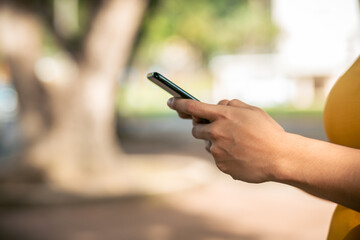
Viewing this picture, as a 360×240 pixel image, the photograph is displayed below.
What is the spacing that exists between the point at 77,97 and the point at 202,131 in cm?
702

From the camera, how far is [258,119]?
123cm

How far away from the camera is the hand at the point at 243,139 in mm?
1203

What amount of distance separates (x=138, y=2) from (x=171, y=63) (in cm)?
4679

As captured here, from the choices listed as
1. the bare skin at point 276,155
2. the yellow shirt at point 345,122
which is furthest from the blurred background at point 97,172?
the bare skin at point 276,155

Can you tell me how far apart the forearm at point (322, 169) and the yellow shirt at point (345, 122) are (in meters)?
0.14

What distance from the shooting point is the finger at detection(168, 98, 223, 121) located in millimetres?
1261

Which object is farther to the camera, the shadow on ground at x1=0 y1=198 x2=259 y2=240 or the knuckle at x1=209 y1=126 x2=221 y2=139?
the shadow on ground at x1=0 y1=198 x2=259 y2=240

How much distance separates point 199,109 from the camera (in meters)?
1.28

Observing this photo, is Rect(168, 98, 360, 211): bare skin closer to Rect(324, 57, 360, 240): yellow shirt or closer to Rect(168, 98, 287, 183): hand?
Rect(168, 98, 287, 183): hand

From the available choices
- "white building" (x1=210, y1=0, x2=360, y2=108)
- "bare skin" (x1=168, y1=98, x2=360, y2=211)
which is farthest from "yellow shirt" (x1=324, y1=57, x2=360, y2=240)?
"white building" (x1=210, y1=0, x2=360, y2=108)

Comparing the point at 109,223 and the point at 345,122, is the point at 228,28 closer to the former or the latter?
the point at 109,223

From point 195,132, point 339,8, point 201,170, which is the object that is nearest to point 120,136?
point 201,170

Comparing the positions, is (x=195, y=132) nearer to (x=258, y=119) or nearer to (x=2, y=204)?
(x=258, y=119)

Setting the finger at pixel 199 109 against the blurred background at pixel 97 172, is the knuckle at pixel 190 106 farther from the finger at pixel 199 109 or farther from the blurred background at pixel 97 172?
the blurred background at pixel 97 172
